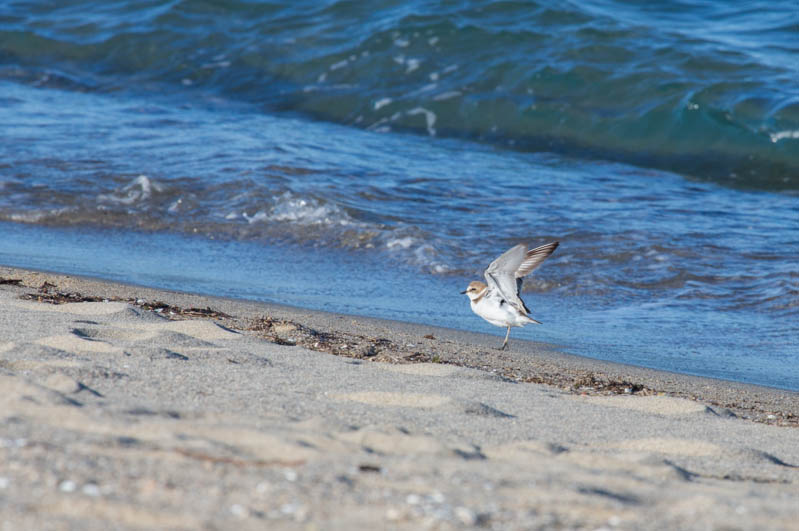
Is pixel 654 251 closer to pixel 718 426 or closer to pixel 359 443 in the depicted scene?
pixel 718 426

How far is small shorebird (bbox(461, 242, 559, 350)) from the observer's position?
15.7 feet

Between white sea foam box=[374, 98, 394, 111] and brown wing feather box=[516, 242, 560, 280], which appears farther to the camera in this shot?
white sea foam box=[374, 98, 394, 111]

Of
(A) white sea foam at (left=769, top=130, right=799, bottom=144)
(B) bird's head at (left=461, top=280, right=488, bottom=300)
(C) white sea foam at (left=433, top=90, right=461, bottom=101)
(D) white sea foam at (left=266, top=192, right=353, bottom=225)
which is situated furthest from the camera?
(C) white sea foam at (left=433, top=90, right=461, bottom=101)

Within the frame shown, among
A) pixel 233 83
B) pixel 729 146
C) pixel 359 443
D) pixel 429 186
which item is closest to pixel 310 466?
pixel 359 443

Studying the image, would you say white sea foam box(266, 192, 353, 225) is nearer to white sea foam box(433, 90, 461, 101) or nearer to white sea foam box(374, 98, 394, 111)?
white sea foam box(374, 98, 394, 111)

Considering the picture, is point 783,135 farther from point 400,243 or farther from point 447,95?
point 400,243

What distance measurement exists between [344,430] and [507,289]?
8.07 feet

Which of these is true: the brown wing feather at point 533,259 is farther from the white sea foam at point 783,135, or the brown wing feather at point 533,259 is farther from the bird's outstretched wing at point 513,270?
the white sea foam at point 783,135

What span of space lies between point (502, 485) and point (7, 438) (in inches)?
44.5

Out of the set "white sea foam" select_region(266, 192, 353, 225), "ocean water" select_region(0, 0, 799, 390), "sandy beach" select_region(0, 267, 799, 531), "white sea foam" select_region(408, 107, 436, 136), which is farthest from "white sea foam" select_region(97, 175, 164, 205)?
"white sea foam" select_region(408, 107, 436, 136)

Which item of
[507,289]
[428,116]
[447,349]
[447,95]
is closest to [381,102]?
[428,116]

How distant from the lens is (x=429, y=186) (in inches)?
340

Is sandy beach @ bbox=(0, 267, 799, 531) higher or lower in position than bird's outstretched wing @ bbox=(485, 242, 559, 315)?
lower

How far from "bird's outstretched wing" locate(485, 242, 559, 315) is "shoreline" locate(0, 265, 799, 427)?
0.94ft
